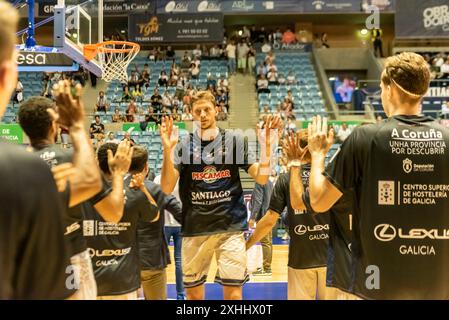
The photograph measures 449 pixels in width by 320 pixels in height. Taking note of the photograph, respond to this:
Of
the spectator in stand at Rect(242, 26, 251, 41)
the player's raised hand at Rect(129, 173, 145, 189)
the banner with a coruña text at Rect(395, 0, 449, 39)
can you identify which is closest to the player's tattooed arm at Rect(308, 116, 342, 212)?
the player's raised hand at Rect(129, 173, 145, 189)

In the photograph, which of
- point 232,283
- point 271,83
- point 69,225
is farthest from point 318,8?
point 69,225

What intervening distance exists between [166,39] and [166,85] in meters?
2.14

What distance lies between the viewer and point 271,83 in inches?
805

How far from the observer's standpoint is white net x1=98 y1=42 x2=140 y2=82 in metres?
8.81

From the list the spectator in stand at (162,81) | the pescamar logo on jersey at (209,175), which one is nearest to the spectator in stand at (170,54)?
the spectator in stand at (162,81)

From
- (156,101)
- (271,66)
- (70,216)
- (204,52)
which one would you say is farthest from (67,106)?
(204,52)

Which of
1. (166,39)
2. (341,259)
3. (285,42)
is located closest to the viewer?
(341,259)

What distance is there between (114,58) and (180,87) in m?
9.47

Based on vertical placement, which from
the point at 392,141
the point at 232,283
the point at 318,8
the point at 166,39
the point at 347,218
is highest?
the point at 318,8

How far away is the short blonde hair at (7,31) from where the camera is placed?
4.74 feet

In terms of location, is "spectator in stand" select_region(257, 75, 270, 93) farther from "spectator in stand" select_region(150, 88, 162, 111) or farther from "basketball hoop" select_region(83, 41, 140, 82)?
"basketball hoop" select_region(83, 41, 140, 82)

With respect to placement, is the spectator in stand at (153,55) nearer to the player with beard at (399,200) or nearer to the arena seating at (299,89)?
the arena seating at (299,89)
